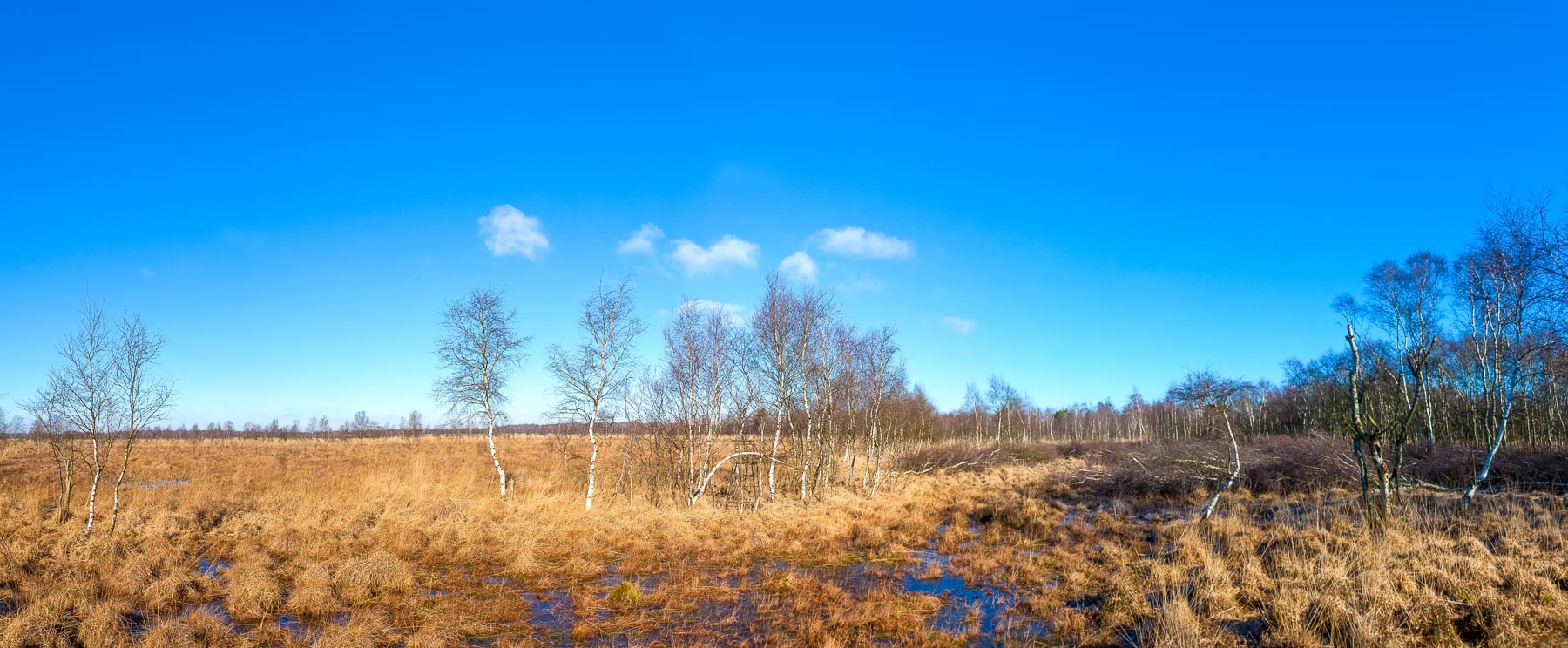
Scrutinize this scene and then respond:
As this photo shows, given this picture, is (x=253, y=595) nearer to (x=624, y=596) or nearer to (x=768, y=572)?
(x=624, y=596)

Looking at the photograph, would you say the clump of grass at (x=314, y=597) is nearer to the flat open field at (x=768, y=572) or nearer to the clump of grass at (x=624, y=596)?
the flat open field at (x=768, y=572)

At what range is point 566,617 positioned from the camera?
30.3ft

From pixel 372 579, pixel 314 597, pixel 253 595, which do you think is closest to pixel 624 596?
pixel 372 579

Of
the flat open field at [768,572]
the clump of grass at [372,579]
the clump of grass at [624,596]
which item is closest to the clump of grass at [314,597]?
the flat open field at [768,572]

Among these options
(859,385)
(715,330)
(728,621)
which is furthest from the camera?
(859,385)

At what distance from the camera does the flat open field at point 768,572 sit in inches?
298

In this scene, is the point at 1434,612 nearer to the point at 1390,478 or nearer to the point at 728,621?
the point at 1390,478

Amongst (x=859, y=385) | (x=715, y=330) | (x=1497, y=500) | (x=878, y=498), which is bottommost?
(x=878, y=498)

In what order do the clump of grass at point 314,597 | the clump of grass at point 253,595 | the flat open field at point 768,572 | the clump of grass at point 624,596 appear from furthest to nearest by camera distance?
the clump of grass at point 624,596 → the clump of grass at point 314,597 → the clump of grass at point 253,595 → the flat open field at point 768,572

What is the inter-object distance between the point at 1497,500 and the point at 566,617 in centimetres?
1912

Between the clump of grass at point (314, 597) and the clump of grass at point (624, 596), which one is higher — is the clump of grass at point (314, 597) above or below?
above

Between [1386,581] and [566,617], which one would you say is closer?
[1386,581]

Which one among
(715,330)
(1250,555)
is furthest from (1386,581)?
(715,330)

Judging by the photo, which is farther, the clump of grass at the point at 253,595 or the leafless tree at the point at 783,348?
the leafless tree at the point at 783,348
